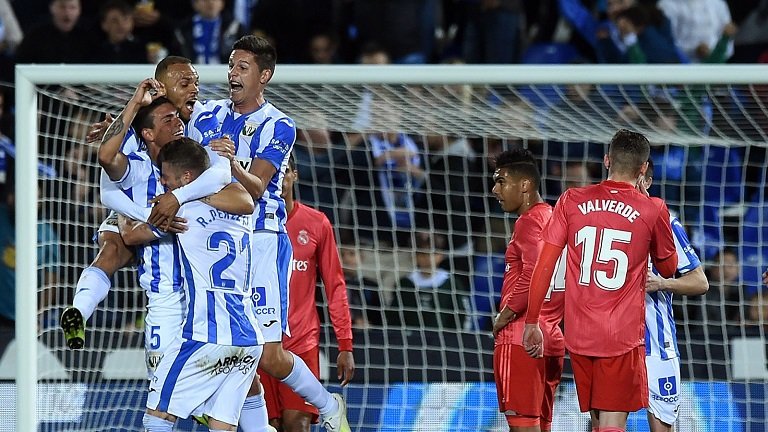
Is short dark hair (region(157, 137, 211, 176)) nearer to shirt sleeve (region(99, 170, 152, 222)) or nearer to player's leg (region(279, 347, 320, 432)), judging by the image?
shirt sleeve (region(99, 170, 152, 222))

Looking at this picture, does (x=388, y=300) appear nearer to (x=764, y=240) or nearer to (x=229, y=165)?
(x=764, y=240)

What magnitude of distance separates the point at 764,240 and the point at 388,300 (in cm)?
284

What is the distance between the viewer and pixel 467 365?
8.41m

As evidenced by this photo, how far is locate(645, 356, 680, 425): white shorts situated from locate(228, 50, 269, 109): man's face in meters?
2.36

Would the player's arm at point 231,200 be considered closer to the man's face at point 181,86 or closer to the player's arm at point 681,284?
the man's face at point 181,86

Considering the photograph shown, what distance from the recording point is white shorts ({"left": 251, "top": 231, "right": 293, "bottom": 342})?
6254mm

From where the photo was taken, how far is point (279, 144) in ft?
20.1

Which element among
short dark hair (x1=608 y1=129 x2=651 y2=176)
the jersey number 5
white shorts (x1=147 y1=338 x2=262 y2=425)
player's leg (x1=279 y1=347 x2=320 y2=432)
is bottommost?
player's leg (x1=279 y1=347 x2=320 y2=432)

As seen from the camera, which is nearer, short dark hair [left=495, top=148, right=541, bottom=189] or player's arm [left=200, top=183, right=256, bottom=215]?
player's arm [left=200, top=183, right=256, bottom=215]

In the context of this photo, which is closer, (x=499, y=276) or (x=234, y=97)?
(x=234, y=97)

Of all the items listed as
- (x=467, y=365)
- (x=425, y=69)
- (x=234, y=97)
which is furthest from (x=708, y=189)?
(x=234, y=97)

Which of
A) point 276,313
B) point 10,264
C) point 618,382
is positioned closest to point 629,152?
point 618,382

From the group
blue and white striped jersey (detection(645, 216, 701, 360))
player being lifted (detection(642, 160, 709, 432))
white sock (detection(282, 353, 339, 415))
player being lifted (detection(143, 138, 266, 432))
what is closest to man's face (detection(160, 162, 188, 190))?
player being lifted (detection(143, 138, 266, 432))

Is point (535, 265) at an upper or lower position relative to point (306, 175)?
lower
